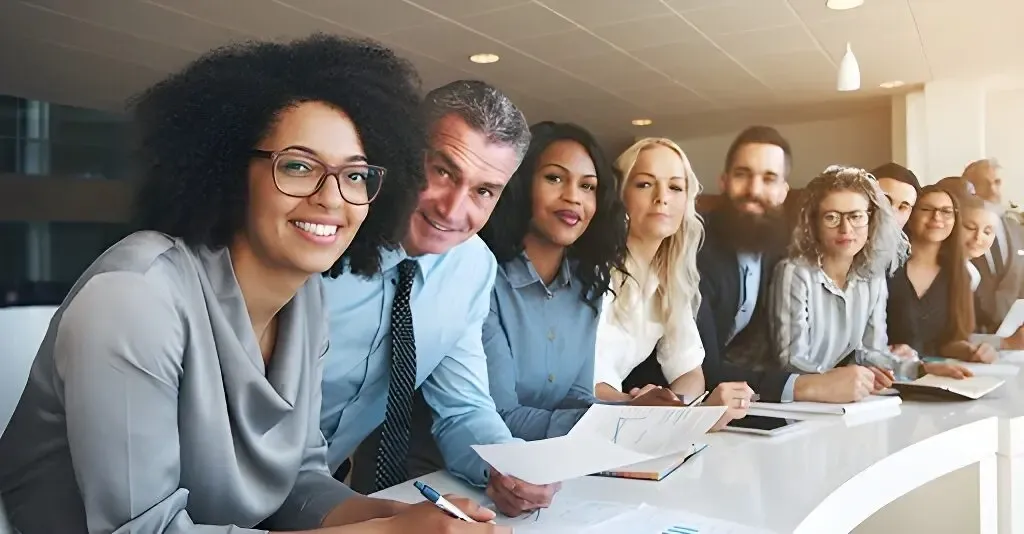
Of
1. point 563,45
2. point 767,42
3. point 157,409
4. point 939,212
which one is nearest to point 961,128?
point 939,212

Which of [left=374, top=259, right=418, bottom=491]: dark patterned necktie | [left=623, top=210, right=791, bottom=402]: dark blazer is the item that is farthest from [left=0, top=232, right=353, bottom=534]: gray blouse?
[left=623, top=210, right=791, bottom=402]: dark blazer

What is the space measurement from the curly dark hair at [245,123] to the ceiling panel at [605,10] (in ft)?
1.74

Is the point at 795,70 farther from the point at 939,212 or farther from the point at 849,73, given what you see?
the point at 939,212

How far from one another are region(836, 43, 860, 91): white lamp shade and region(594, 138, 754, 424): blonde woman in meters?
0.43

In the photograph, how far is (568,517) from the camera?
4.06 feet

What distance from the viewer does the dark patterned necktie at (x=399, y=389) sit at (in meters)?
1.56

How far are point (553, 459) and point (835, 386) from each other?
131 centimetres

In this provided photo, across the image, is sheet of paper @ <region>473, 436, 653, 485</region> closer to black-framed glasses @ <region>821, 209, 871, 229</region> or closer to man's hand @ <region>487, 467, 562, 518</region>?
man's hand @ <region>487, 467, 562, 518</region>

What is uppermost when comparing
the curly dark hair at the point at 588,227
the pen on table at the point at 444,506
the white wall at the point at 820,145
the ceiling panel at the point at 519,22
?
the ceiling panel at the point at 519,22

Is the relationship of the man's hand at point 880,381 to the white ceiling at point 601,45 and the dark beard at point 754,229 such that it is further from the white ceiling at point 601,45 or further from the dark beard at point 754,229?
the white ceiling at point 601,45

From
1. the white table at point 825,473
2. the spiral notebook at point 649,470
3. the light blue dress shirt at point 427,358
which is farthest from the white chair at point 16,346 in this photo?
the spiral notebook at point 649,470

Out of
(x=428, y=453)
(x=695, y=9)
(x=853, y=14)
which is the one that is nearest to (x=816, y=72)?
(x=853, y=14)

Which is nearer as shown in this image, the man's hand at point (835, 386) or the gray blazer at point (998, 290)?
the man's hand at point (835, 386)

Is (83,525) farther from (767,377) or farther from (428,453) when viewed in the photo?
(767,377)
